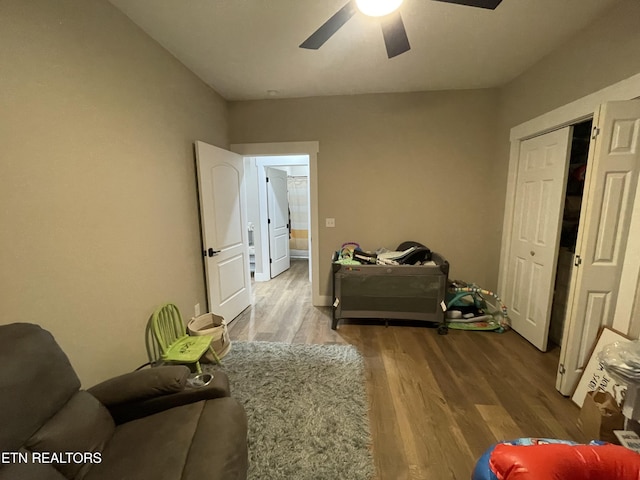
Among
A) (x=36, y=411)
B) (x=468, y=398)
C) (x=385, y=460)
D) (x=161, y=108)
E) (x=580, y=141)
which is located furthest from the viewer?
(x=580, y=141)

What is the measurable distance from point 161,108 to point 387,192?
7.93 ft

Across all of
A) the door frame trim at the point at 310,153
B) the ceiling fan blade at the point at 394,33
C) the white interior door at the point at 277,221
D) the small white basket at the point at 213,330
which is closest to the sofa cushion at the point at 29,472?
the small white basket at the point at 213,330

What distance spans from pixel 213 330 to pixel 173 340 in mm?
310

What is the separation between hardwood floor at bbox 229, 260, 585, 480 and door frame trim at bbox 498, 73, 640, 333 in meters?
0.72

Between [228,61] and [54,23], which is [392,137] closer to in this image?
[228,61]

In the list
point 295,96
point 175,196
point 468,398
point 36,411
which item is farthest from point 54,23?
point 468,398

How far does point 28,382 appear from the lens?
37.0 inches

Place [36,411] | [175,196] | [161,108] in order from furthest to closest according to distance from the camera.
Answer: [175,196] < [161,108] < [36,411]

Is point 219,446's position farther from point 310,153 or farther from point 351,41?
point 310,153

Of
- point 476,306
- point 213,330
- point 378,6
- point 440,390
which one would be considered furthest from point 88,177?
point 476,306

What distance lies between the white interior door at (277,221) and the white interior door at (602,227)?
3885 mm

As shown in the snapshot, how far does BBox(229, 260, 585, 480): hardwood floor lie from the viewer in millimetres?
1505

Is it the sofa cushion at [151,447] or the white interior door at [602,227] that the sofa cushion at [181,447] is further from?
the white interior door at [602,227]

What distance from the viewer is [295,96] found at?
316cm
